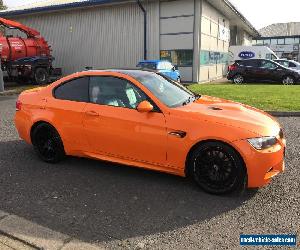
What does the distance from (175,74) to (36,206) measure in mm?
13748

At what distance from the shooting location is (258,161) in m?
3.99

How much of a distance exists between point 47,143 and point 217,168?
9.15ft

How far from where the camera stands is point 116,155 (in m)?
4.88

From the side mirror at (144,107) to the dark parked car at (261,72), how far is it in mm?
17056

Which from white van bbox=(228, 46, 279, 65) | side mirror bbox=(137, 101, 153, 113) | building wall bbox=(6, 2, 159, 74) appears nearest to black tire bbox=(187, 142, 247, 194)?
side mirror bbox=(137, 101, 153, 113)

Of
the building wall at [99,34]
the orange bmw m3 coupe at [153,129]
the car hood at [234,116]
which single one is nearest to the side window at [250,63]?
the building wall at [99,34]

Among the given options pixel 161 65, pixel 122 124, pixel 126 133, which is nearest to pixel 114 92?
pixel 122 124

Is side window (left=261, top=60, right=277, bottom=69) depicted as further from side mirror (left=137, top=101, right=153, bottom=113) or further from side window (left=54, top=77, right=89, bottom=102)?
side mirror (left=137, top=101, right=153, bottom=113)

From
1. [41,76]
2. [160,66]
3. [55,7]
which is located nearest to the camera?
[160,66]

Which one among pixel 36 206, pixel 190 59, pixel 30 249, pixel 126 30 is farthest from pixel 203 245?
pixel 126 30

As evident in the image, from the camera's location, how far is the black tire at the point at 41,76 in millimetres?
19125

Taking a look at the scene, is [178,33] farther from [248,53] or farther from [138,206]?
[138,206]

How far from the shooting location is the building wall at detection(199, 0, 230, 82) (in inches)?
806

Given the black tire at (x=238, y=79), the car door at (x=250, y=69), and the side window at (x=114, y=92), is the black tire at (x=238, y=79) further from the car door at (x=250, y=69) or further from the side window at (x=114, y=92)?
the side window at (x=114, y=92)
